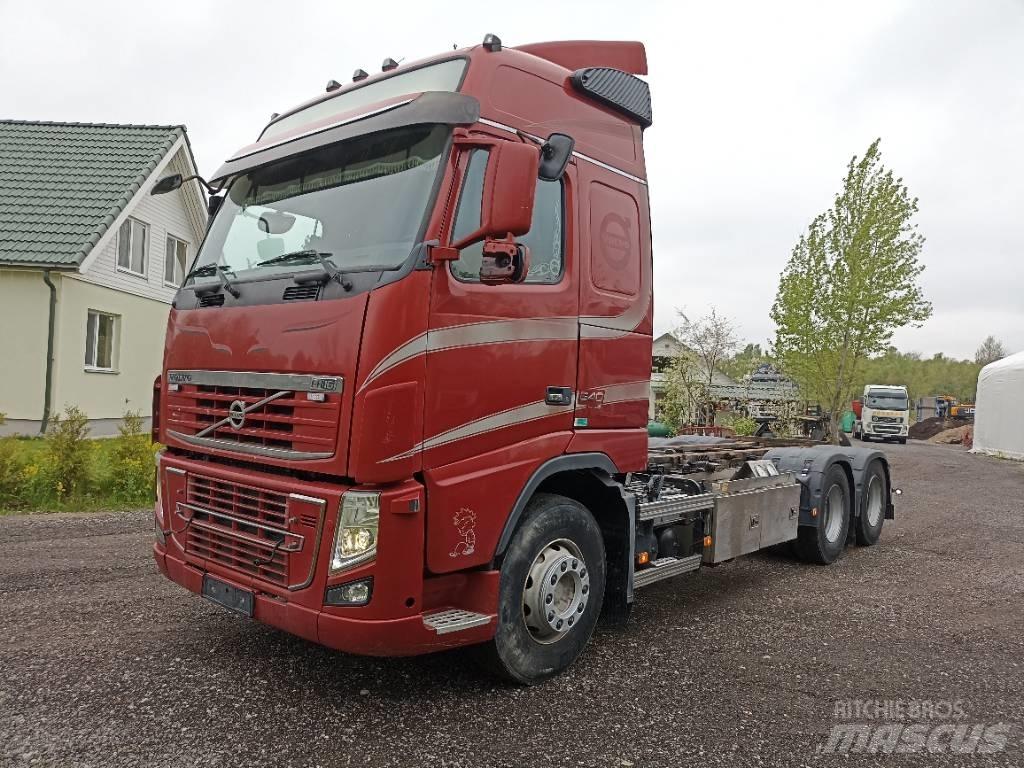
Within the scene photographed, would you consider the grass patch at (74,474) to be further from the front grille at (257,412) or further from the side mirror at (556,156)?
the side mirror at (556,156)

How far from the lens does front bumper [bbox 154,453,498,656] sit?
3.46 meters

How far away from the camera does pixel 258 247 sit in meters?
4.26

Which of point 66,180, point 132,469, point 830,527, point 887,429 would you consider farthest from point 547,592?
point 887,429

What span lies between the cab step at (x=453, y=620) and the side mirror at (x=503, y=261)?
1.62 metres

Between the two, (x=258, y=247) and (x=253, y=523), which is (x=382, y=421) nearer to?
(x=253, y=523)

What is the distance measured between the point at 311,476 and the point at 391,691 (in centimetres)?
131

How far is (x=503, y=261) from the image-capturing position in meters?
3.67

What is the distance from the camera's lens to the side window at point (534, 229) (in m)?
3.71

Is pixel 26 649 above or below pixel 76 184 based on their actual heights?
below

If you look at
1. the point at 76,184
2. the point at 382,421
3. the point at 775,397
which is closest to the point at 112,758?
the point at 382,421

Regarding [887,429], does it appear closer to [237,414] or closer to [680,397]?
[680,397]

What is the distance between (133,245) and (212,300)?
15512mm

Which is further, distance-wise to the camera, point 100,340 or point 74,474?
point 100,340

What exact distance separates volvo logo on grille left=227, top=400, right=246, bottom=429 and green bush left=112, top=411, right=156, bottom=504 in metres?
6.20
